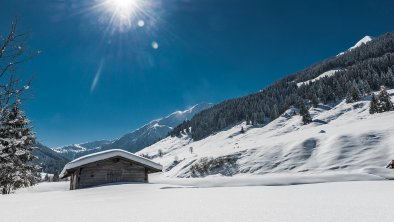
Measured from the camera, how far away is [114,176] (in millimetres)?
19500

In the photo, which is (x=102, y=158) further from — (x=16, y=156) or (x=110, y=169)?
(x=16, y=156)

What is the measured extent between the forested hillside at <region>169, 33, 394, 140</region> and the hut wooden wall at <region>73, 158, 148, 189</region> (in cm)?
9143

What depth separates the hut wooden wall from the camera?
18.8 meters

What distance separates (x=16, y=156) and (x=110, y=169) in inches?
502

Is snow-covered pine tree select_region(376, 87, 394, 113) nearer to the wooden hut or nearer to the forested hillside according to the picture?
the forested hillside

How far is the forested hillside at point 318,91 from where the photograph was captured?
373 ft

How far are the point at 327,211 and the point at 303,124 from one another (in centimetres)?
9833

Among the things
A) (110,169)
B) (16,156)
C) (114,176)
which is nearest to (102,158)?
(110,169)

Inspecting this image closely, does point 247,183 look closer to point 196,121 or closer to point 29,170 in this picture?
point 29,170

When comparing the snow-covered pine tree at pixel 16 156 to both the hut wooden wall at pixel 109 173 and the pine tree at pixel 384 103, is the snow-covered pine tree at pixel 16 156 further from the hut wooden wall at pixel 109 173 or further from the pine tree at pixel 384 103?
the pine tree at pixel 384 103

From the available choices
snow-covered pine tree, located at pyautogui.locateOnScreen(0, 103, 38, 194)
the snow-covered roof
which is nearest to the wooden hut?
the snow-covered roof

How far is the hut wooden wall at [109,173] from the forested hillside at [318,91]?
91.4 m

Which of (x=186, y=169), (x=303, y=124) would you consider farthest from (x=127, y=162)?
(x=303, y=124)

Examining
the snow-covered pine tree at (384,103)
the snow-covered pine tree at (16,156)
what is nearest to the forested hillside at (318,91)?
the snow-covered pine tree at (384,103)
